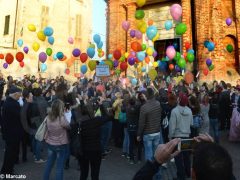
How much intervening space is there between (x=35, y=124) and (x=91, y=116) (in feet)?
9.65

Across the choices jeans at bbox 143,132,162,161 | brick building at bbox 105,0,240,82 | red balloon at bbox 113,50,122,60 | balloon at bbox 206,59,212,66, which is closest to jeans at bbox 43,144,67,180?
jeans at bbox 143,132,162,161

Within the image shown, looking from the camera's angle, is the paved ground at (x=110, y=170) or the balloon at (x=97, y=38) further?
the balloon at (x=97, y=38)

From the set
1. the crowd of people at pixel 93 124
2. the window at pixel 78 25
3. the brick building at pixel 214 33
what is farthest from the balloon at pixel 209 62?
the window at pixel 78 25

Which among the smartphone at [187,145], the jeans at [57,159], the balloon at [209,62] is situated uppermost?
the balloon at [209,62]

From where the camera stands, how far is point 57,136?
4.98 metres

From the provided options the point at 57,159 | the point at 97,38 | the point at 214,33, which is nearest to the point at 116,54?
the point at 97,38

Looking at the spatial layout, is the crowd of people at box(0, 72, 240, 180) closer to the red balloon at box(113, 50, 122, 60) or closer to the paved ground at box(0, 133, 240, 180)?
the paved ground at box(0, 133, 240, 180)

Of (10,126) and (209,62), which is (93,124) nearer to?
(10,126)

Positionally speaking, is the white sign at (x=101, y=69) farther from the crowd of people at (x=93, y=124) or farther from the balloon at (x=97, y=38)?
the crowd of people at (x=93, y=124)

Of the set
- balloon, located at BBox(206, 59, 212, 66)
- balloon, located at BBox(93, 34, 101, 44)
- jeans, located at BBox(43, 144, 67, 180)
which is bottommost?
jeans, located at BBox(43, 144, 67, 180)

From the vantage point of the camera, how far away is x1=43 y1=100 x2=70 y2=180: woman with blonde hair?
193 inches

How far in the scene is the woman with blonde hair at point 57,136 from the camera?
4910 millimetres

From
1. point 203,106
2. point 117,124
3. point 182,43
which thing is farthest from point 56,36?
point 203,106

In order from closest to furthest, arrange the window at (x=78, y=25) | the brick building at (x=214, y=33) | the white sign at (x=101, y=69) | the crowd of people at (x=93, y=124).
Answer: the crowd of people at (x=93, y=124), the white sign at (x=101, y=69), the brick building at (x=214, y=33), the window at (x=78, y=25)
